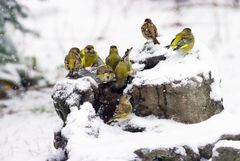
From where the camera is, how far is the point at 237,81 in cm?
1384

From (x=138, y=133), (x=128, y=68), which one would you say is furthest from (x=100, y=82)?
(x=138, y=133)

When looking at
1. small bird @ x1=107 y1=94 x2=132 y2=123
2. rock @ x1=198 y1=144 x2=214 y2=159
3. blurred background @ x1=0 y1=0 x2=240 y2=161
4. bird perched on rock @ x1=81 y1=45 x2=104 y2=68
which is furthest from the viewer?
blurred background @ x1=0 y1=0 x2=240 y2=161

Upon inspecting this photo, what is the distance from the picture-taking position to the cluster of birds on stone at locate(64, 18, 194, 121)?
7376mm

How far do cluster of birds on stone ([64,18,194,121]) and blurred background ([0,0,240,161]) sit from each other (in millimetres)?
567

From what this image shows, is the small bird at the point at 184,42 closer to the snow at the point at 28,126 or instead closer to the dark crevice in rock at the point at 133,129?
the dark crevice in rock at the point at 133,129

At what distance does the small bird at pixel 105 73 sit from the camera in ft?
25.1

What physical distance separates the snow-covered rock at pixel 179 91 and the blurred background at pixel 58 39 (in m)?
0.92

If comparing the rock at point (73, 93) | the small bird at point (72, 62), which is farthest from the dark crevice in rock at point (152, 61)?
the small bird at point (72, 62)

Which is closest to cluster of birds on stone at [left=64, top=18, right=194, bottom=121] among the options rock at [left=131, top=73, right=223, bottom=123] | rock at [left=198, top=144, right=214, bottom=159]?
rock at [left=131, top=73, right=223, bottom=123]

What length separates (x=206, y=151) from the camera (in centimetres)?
693

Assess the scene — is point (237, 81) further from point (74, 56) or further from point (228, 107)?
point (74, 56)

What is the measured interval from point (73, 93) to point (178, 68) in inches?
54.9

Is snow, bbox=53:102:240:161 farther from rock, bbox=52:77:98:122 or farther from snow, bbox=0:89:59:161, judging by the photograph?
snow, bbox=0:89:59:161

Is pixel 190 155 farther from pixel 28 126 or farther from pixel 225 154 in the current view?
pixel 28 126
